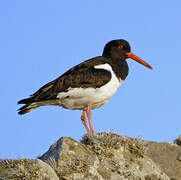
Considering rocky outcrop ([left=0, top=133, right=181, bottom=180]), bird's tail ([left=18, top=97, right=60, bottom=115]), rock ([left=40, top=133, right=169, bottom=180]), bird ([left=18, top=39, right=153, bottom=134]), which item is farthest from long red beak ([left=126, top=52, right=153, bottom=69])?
rock ([left=40, top=133, right=169, bottom=180])

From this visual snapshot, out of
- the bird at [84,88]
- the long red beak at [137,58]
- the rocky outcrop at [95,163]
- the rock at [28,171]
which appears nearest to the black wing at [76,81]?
the bird at [84,88]

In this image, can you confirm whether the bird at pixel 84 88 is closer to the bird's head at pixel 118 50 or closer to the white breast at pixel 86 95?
the white breast at pixel 86 95

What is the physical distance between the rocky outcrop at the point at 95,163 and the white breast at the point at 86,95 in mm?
1789

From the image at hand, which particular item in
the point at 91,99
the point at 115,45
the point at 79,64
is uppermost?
the point at 115,45

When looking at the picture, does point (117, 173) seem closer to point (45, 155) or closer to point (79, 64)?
point (45, 155)

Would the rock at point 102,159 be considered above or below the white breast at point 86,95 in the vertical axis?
below

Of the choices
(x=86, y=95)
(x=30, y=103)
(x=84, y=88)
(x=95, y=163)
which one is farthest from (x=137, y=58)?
(x=95, y=163)

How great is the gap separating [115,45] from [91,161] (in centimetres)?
546

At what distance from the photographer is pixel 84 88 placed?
11.4 m

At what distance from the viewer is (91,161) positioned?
8.52 m

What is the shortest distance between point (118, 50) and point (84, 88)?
2244 millimetres

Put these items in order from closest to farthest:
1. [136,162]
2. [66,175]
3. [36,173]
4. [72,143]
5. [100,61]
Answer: [36,173] → [66,175] → [72,143] → [136,162] → [100,61]

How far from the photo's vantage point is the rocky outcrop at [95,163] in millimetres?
7766

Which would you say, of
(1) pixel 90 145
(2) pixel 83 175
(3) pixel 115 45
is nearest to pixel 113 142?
(1) pixel 90 145
